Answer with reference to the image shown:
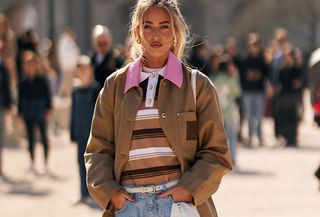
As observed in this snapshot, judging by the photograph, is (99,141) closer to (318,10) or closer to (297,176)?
(297,176)

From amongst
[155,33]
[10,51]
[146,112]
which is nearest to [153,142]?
[146,112]

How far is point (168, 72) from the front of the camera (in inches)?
202

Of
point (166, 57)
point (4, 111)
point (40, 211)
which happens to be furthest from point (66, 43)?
point (166, 57)

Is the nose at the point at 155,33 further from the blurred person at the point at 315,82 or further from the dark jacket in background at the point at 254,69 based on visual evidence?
the dark jacket in background at the point at 254,69

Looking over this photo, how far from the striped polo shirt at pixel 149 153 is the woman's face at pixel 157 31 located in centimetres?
23

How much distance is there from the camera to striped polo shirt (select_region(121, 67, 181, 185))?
504cm

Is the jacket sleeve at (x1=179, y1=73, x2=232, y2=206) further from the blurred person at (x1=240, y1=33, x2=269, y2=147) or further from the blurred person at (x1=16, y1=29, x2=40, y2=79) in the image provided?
the blurred person at (x1=16, y1=29, x2=40, y2=79)

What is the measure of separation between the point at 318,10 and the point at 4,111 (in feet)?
114

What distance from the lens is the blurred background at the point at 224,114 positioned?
12.0 metres

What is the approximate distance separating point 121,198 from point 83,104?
6.86 metres

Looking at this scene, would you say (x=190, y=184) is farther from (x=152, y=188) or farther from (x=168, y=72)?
(x=168, y=72)

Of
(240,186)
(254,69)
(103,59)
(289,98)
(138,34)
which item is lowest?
(240,186)

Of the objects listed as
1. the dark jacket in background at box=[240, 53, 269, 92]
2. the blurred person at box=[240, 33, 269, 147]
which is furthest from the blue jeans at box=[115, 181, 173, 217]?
the dark jacket in background at box=[240, 53, 269, 92]

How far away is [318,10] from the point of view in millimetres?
48750
